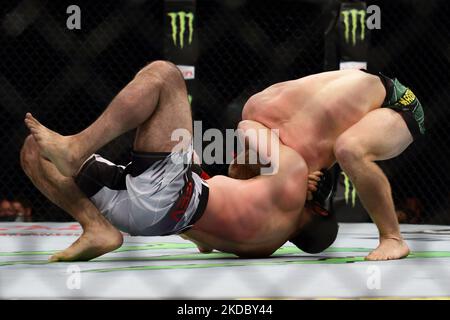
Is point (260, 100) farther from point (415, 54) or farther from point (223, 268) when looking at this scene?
point (415, 54)

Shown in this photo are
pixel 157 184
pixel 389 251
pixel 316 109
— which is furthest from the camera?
pixel 316 109

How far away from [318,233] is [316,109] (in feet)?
1.14

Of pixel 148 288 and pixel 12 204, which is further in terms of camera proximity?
pixel 12 204

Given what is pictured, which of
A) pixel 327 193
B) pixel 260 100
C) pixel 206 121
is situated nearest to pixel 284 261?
pixel 327 193

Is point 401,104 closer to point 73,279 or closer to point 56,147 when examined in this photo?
point 56,147

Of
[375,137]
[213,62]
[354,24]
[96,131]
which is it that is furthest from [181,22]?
[96,131]

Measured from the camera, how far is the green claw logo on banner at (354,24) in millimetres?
4164

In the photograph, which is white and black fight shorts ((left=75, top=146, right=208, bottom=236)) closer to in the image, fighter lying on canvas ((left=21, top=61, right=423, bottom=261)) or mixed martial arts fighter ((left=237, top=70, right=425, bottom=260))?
fighter lying on canvas ((left=21, top=61, right=423, bottom=261))

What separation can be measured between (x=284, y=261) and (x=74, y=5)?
7.15ft

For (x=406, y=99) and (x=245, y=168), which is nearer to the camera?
(x=245, y=168)

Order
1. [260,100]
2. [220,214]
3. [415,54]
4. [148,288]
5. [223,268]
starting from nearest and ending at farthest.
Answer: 1. [148,288]
2. [223,268]
3. [220,214]
4. [260,100]
5. [415,54]

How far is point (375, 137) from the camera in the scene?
2.18 metres

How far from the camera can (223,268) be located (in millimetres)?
1899

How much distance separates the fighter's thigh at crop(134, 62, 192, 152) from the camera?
1.87 metres
